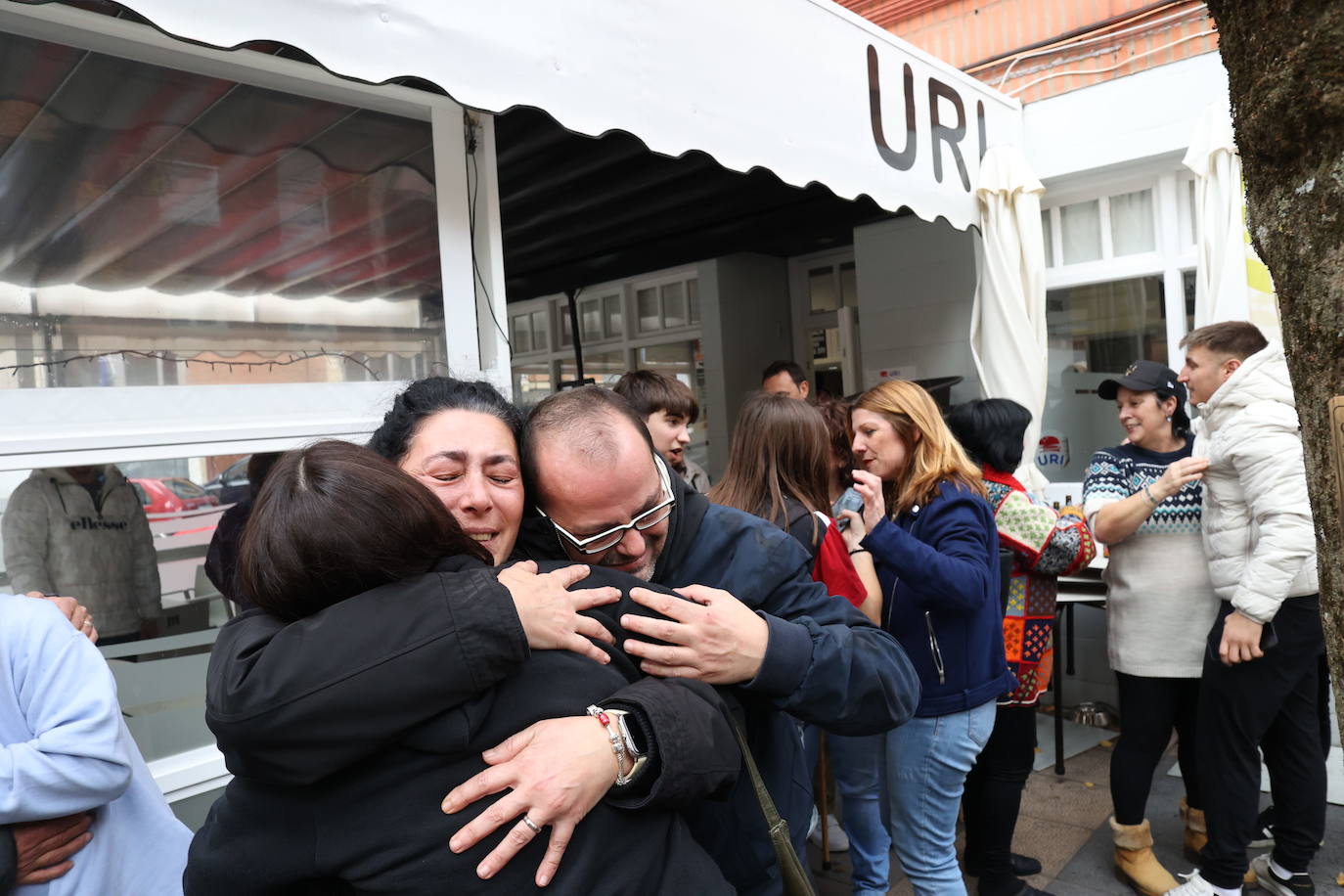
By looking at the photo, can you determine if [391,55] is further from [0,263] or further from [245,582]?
[245,582]

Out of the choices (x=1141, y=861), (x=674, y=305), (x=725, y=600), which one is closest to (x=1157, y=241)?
(x=1141, y=861)

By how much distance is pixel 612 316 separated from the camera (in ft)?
30.3

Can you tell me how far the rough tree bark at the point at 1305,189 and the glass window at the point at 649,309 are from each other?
7.80 m

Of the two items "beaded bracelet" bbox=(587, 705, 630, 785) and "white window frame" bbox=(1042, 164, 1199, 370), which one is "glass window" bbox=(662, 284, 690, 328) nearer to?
"white window frame" bbox=(1042, 164, 1199, 370)

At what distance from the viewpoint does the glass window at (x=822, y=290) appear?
800cm

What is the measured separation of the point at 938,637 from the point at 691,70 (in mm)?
2049

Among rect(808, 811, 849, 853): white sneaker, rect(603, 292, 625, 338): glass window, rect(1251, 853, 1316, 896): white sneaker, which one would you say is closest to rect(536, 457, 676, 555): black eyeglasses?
rect(808, 811, 849, 853): white sneaker

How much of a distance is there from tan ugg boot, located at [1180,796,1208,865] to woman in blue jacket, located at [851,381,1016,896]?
1563mm

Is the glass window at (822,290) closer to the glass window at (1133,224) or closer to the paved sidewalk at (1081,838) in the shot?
the glass window at (1133,224)

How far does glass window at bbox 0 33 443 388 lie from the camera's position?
78.8 inches

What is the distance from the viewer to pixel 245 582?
39.9 inches

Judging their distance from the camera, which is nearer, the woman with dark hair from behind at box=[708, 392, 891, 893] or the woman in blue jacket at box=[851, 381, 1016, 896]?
the woman in blue jacket at box=[851, 381, 1016, 896]

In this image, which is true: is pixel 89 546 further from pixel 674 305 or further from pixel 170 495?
pixel 674 305

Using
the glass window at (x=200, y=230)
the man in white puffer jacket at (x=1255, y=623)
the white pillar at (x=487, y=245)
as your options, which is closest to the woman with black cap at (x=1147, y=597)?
the man in white puffer jacket at (x=1255, y=623)
